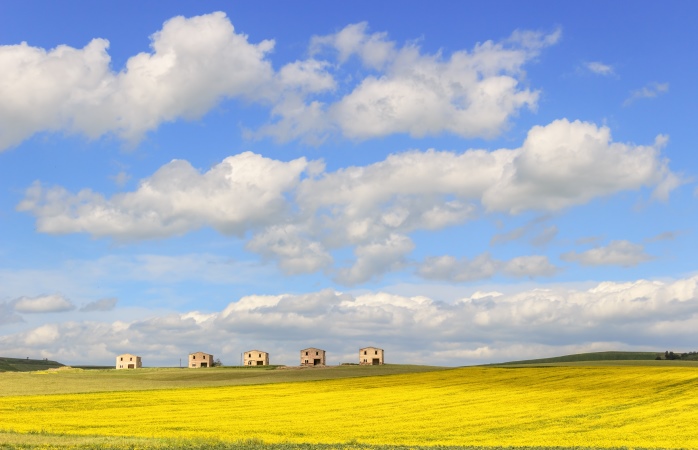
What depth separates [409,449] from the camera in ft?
135

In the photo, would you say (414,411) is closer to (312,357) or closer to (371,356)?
(371,356)

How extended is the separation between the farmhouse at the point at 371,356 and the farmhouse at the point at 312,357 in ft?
32.4

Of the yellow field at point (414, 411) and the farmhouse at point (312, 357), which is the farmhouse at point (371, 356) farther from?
the yellow field at point (414, 411)

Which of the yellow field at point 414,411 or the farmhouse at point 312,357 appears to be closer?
the yellow field at point 414,411

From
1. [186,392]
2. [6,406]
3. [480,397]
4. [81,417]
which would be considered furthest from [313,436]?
[186,392]

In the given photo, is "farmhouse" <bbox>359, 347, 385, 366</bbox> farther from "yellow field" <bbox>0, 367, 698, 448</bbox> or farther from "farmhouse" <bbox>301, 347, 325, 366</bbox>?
"yellow field" <bbox>0, 367, 698, 448</bbox>

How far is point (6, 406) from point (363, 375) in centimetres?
5774

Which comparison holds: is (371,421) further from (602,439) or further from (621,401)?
(621,401)

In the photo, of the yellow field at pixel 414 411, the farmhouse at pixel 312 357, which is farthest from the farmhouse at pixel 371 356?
the yellow field at pixel 414 411

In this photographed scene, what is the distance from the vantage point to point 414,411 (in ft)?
229

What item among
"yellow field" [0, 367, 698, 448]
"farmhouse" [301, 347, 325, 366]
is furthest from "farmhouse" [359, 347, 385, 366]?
"yellow field" [0, 367, 698, 448]

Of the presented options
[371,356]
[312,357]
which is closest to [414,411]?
[371,356]

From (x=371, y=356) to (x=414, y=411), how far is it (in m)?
123

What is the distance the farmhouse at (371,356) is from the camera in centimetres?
19100
